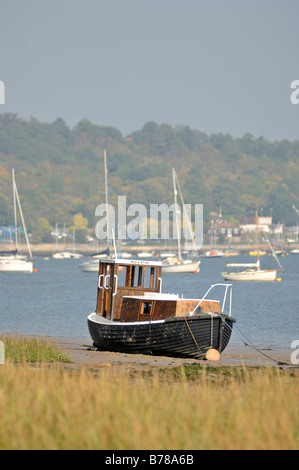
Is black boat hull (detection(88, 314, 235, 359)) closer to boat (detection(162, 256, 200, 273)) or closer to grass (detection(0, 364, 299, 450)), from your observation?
grass (detection(0, 364, 299, 450))

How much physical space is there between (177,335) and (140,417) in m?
11.3

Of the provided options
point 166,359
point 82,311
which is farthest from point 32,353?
point 82,311

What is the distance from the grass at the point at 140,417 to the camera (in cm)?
1111

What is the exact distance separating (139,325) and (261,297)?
47114mm

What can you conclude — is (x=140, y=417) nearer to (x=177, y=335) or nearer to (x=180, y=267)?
(x=177, y=335)

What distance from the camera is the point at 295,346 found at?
107ft

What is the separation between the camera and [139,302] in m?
24.7

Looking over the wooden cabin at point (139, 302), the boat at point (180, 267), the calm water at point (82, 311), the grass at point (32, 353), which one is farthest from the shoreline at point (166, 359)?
the boat at point (180, 267)

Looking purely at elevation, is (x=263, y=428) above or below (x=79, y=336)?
above

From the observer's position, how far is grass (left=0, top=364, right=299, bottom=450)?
36.4 ft

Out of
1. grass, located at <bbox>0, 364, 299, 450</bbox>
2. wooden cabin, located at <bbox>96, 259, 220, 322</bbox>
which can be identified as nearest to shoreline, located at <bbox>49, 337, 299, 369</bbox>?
wooden cabin, located at <bbox>96, 259, 220, 322</bbox>
